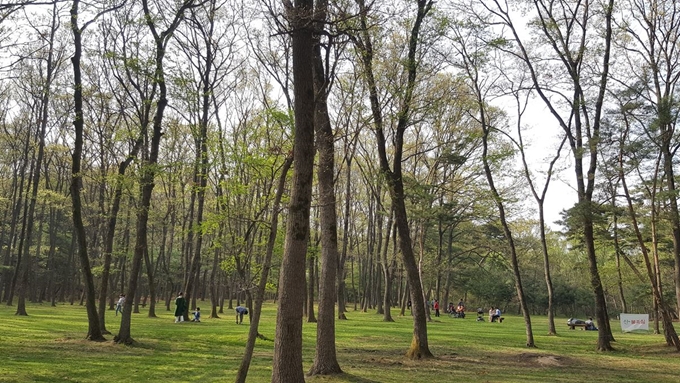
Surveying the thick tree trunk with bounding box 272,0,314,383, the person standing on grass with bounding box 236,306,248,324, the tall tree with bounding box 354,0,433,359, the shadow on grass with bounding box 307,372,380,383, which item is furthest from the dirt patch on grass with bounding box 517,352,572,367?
the person standing on grass with bounding box 236,306,248,324

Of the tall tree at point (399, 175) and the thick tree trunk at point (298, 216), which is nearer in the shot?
the thick tree trunk at point (298, 216)

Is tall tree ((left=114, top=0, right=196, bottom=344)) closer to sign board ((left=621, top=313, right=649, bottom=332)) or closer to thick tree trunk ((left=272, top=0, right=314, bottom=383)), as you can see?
thick tree trunk ((left=272, top=0, right=314, bottom=383))

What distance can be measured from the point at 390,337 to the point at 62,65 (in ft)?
62.2

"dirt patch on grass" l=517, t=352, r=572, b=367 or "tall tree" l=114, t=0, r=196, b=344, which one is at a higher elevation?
"tall tree" l=114, t=0, r=196, b=344

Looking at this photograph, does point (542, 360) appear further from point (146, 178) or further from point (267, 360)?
point (146, 178)

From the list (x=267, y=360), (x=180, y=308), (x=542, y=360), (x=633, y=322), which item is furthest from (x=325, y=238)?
(x=633, y=322)

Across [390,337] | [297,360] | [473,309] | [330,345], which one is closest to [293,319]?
[297,360]

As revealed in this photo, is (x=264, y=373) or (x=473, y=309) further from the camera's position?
(x=473, y=309)

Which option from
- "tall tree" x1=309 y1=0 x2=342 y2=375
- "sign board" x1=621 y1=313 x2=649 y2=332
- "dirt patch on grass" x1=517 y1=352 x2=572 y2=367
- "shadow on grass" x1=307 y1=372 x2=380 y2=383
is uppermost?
"tall tree" x1=309 y1=0 x2=342 y2=375

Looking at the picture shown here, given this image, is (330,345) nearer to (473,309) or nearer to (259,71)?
(259,71)

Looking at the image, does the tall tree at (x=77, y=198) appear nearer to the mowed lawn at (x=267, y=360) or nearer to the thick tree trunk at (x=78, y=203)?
the thick tree trunk at (x=78, y=203)

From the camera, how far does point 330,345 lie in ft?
32.4

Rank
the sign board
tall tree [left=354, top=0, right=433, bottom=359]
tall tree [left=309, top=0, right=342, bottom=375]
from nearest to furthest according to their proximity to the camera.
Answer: tall tree [left=309, top=0, right=342, bottom=375], tall tree [left=354, top=0, right=433, bottom=359], the sign board

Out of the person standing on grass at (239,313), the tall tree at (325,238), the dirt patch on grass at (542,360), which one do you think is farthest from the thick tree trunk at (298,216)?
the person standing on grass at (239,313)
